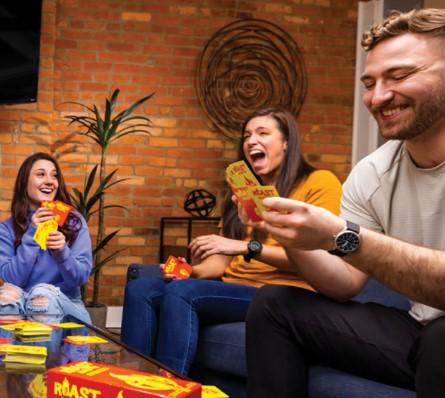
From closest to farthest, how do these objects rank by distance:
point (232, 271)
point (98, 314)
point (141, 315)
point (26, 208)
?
1. point (141, 315)
2. point (232, 271)
3. point (26, 208)
4. point (98, 314)

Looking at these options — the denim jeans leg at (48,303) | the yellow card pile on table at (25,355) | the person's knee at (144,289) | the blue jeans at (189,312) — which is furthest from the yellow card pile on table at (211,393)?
the denim jeans leg at (48,303)

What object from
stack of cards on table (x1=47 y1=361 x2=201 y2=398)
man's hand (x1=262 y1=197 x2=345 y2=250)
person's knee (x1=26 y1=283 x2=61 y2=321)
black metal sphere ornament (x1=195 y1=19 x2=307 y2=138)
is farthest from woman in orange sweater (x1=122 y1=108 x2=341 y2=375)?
black metal sphere ornament (x1=195 y1=19 x2=307 y2=138)

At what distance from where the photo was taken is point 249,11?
5.18 metres

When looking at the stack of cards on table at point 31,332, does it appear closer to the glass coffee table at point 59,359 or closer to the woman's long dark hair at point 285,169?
the glass coffee table at point 59,359

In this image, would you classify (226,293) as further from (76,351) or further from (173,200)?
(173,200)

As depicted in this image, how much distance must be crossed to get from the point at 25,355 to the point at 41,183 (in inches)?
64.2

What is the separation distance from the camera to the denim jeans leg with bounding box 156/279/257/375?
239 centimetres

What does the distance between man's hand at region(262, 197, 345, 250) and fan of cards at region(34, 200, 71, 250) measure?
1.70 metres

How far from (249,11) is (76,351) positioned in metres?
3.73

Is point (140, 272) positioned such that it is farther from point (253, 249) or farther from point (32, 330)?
point (32, 330)

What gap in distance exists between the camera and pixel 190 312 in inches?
95.0

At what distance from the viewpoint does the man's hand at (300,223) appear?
4.60 ft

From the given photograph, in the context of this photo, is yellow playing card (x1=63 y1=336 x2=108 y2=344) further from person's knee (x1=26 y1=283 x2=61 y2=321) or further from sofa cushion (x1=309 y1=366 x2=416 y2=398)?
person's knee (x1=26 y1=283 x2=61 y2=321)

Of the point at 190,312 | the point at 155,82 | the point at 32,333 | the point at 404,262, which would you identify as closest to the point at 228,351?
the point at 190,312
